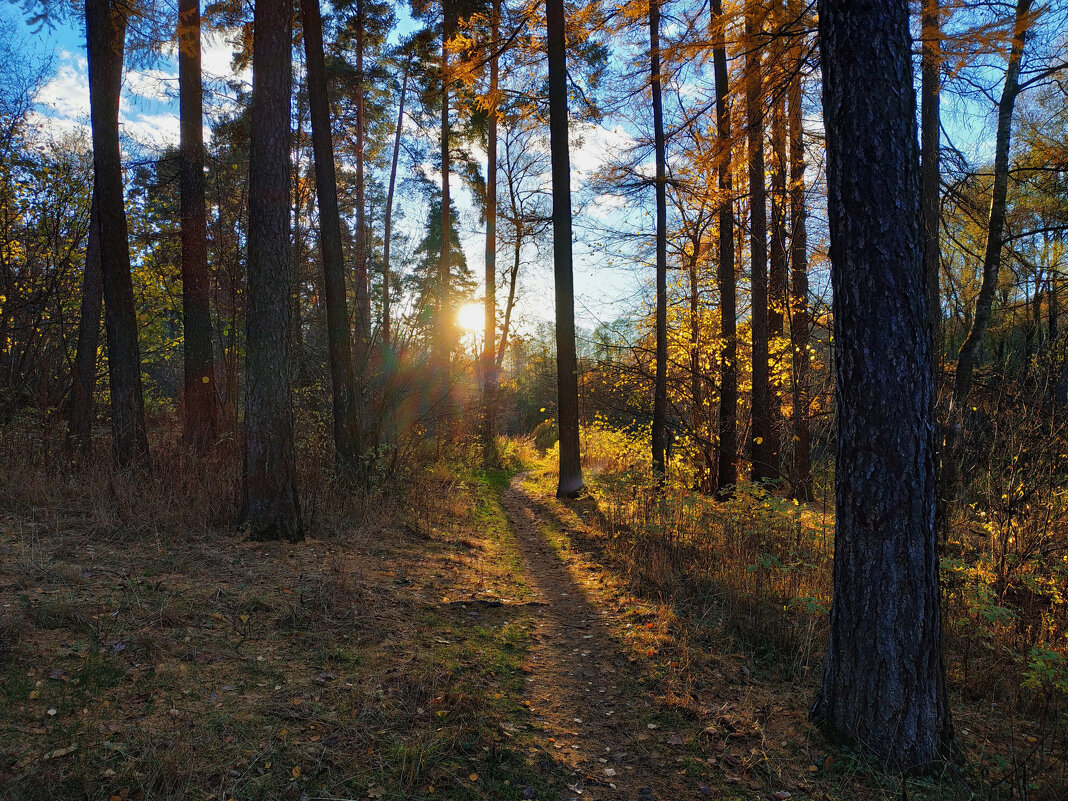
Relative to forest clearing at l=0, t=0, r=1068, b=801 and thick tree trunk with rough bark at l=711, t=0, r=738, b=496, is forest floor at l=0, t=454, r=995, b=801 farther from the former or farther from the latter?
thick tree trunk with rough bark at l=711, t=0, r=738, b=496

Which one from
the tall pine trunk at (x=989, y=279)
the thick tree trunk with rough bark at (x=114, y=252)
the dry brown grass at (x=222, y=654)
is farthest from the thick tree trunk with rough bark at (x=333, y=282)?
the tall pine trunk at (x=989, y=279)

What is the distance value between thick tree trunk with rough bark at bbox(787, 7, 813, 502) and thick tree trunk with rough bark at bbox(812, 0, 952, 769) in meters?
5.72

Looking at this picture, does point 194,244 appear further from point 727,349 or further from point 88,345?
point 727,349

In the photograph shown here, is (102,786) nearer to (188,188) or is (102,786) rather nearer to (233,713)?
(233,713)

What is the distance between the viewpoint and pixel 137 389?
300 inches

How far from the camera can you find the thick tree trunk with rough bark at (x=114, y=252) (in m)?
7.36

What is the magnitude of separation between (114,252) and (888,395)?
9.17 metres

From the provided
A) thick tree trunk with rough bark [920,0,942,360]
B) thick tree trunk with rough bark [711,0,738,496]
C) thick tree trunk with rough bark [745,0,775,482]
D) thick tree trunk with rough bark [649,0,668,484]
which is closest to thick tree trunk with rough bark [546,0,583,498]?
thick tree trunk with rough bark [649,0,668,484]

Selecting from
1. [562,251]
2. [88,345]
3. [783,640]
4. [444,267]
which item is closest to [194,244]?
[88,345]

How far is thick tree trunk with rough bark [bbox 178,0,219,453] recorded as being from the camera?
934cm

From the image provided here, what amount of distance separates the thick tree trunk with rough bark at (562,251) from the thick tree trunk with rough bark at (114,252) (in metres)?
6.74

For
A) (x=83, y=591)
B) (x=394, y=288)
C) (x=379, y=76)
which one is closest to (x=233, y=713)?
(x=83, y=591)

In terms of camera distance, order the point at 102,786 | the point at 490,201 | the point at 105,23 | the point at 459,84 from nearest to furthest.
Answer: the point at 102,786, the point at 105,23, the point at 459,84, the point at 490,201

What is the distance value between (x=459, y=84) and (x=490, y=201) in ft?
17.0
